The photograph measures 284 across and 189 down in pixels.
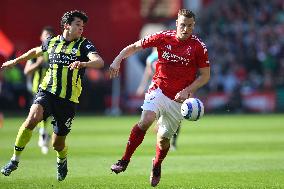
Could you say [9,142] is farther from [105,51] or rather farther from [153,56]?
[105,51]

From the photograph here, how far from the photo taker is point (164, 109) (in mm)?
11273

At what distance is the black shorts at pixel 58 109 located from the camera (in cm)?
1125

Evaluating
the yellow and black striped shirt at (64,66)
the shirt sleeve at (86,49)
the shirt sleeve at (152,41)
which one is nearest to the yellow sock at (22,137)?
the yellow and black striped shirt at (64,66)

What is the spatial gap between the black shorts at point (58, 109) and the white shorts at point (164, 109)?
1021 millimetres

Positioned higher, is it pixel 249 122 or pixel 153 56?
pixel 153 56

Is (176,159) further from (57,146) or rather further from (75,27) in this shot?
(75,27)

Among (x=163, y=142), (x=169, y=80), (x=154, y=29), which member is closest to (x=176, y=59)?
(x=169, y=80)

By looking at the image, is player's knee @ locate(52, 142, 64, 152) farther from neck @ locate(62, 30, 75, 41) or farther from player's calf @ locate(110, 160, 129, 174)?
neck @ locate(62, 30, 75, 41)

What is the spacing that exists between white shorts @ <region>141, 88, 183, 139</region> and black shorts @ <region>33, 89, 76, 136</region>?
102 centimetres

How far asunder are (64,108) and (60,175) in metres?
0.98

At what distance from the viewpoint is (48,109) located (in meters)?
11.2

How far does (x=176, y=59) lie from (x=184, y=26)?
1.53 ft

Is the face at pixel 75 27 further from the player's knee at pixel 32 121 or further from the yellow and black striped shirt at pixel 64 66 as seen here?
the player's knee at pixel 32 121

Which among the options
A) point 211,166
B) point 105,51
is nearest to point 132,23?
point 105,51
